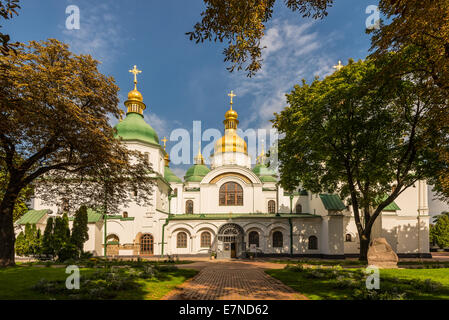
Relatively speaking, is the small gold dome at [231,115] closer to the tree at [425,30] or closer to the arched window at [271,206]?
the arched window at [271,206]

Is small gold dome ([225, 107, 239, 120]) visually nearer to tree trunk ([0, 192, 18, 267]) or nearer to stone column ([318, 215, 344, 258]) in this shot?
stone column ([318, 215, 344, 258])

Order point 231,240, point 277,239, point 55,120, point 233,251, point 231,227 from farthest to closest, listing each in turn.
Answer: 1. point 231,227
2. point 231,240
3. point 277,239
4. point 233,251
5. point 55,120

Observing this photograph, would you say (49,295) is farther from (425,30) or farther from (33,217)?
(33,217)

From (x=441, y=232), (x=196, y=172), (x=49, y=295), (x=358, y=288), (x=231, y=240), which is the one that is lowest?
→ (x=441, y=232)

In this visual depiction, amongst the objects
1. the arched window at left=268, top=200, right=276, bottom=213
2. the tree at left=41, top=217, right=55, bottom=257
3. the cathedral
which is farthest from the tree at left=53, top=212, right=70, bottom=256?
the arched window at left=268, top=200, right=276, bottom=213

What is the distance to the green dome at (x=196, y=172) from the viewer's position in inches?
1550

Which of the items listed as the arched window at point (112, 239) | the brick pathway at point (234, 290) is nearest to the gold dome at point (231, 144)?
the arched window at point (112, 239)

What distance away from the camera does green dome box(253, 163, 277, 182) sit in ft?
123

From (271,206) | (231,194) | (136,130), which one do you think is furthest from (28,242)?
(271,206)

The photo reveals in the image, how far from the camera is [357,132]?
16.6m

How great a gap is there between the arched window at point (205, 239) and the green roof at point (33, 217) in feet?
49.2

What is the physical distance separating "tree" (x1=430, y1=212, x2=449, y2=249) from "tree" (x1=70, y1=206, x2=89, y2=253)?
4589cm

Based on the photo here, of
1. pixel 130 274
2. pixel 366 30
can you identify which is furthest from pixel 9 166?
pixel 366 30

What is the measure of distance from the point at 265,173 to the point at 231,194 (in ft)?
28.7
